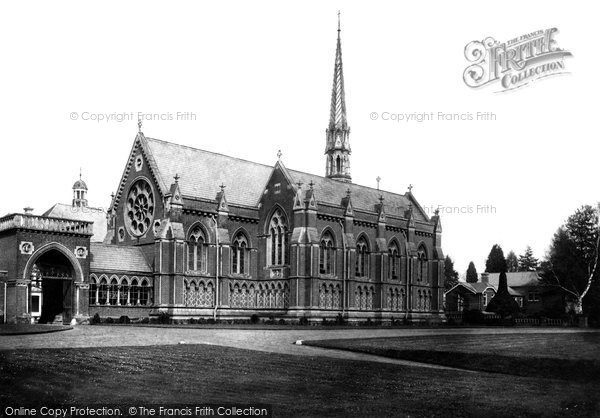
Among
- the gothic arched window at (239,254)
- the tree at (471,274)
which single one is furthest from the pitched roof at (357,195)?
the tree at (471,274)

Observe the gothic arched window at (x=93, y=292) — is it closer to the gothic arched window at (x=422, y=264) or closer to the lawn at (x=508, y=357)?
the lawn at (x=508, y=357)

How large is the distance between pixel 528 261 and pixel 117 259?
12474cm

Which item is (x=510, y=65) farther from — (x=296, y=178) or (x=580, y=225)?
(x=580, y=225)

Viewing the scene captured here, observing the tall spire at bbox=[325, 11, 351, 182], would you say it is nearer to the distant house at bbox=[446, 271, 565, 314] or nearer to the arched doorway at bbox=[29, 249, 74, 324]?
the distant house at bbox=[446, 271, 565, 314]

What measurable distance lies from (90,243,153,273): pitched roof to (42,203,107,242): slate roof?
2927 cm

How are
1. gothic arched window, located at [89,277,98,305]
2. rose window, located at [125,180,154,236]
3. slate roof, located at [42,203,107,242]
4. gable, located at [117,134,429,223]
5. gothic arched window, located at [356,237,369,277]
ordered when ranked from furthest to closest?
slate roof, located at [42,203,107,242] → gothic arched window, located at [356,237,369,277] → rose window, located at [125,180,154,236] → gable, located at [117,134,429,223] → gothic arched window, located at [89,277,98,305]

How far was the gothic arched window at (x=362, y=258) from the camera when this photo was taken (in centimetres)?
6384

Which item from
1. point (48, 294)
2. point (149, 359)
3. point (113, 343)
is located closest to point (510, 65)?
point (149, 359)

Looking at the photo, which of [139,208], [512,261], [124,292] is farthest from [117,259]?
[512,261]

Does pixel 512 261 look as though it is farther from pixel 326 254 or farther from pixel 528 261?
pixel 326 254

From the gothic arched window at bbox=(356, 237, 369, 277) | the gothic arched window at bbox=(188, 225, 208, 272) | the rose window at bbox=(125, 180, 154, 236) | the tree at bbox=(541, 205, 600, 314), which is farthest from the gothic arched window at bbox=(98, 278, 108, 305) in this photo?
the tree at bbox=(541, 205, 600, 314)

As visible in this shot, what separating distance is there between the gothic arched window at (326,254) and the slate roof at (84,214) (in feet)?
109

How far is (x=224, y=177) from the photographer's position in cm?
5978

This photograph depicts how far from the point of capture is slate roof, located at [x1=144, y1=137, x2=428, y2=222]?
183 feet
